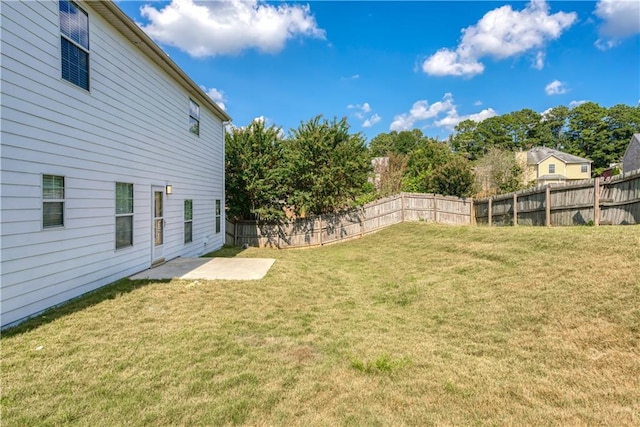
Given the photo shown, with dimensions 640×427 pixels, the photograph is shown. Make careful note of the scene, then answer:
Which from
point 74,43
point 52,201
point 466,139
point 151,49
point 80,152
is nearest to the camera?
point 52,201

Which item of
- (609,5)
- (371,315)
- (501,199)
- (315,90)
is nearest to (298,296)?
(371,315)

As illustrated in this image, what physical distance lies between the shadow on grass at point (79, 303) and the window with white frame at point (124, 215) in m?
0.82

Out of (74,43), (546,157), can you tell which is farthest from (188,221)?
(546,157)

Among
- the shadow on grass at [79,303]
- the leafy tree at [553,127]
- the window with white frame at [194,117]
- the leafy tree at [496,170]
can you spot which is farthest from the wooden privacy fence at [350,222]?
the leafy tree at [553,127]

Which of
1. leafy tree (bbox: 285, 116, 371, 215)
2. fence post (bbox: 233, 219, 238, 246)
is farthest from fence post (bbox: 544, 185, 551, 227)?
fence post (bbox: 233, 219, 238, 246)

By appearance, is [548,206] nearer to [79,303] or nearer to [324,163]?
[324,163]

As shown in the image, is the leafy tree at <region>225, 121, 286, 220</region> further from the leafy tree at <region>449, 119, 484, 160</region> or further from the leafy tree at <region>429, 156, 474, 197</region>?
the leafy tree at <region>449, 119, 484, 160</region>

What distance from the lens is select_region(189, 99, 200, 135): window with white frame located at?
9738 mm

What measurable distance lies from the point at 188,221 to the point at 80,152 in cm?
472

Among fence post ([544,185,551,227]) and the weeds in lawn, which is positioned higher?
fence post ([544,185,551,227])

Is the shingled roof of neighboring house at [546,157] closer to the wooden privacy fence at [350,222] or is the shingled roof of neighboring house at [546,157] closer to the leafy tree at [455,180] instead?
the leafy tree at [455,180]

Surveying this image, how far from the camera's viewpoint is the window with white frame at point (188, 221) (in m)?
9.48

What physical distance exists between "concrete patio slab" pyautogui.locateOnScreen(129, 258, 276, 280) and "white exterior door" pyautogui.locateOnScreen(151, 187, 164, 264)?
319 mm

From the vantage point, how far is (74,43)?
4.99 m
